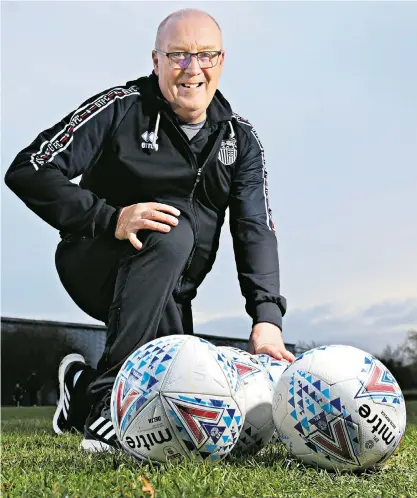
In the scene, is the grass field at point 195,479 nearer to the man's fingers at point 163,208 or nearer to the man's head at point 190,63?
the man's fingers at point 163,208

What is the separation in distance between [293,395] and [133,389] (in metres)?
0.81

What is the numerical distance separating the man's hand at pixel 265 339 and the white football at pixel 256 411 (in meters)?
0.74

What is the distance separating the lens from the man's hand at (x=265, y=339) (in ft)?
16.0

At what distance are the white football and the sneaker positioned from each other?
2.62ft

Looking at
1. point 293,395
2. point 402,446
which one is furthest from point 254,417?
point 402,446

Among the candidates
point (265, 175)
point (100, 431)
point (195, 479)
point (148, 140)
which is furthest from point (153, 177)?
point (195, 479)

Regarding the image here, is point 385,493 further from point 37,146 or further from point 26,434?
point 26,434

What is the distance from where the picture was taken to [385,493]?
3.02m

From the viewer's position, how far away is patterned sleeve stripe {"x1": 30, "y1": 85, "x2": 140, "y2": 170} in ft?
16.3

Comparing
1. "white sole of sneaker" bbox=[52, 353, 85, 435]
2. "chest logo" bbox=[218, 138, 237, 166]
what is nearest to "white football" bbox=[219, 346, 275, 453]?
"chest logo" bbox=[218, 138, 237, 166]

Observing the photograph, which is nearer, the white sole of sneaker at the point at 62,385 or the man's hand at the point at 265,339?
the man's hand at the point at 265,339

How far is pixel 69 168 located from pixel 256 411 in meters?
2.27

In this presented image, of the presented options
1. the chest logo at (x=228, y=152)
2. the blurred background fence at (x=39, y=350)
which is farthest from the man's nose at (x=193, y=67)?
the blurred background fence at (x=39, y=350)

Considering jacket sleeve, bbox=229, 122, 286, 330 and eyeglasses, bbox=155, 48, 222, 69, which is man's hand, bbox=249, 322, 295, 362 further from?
eyeglasses, bbox=155, 48, 222, 69
